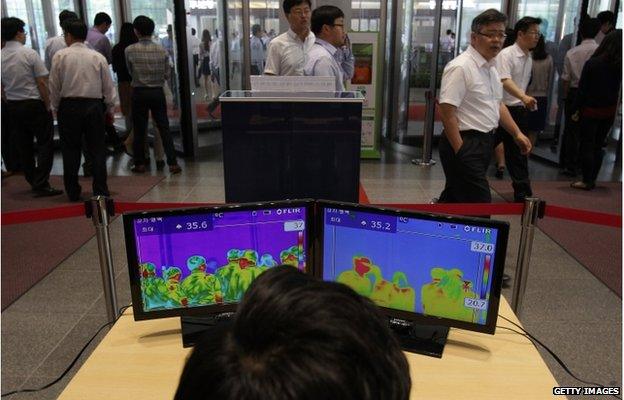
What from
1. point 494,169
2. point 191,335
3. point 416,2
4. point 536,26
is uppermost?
point 416,2

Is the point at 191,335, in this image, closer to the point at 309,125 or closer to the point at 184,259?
the point at 184,259

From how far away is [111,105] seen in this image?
15.5ft

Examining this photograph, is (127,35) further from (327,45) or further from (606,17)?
(606,17)

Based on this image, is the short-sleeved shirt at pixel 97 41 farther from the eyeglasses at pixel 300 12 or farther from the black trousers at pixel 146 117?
the eyeglasses at pixel 300 12

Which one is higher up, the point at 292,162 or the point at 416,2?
the point at 416,2

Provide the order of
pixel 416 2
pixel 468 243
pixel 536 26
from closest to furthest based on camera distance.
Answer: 1. pixel 468 243
2. pixel 536 26
3. pixel 416 2

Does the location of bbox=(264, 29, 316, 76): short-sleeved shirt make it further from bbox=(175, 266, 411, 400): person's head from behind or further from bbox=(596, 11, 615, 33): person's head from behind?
bbox=(596, 11, 615, 33): person's head from behind

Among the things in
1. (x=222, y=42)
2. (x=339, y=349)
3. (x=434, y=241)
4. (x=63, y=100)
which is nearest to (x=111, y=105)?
(x=63, y=100)

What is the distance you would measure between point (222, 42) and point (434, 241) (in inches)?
259

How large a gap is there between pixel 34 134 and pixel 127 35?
1639mm

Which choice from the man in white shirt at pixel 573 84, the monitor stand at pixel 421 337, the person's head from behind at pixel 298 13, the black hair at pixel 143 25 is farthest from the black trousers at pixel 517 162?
the black hair at pixel 143 25

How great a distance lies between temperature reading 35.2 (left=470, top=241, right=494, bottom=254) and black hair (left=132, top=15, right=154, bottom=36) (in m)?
4.73

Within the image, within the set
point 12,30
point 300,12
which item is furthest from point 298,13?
point 12,30

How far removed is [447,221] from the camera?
52.9 inches
